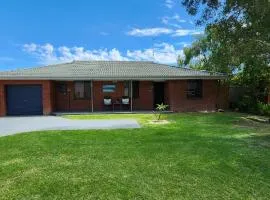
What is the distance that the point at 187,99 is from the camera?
2492 cm

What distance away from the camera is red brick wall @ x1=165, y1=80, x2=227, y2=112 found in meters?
24.7

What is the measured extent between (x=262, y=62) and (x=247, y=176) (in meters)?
11.3

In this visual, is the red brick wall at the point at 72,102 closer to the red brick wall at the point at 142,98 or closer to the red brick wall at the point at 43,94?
the red brick wall at the point at 142,98

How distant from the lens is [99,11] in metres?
25.5

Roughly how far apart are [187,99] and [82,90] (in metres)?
7.13

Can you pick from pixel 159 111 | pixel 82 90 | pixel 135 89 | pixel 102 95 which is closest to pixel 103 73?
pixel 102 95

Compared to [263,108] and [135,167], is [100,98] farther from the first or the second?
[135,167]

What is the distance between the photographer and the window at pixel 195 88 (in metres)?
25.3

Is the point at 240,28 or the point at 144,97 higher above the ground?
the point at 240,28

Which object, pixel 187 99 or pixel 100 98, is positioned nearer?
pixel 187 99

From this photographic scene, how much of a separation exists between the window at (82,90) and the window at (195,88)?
678cm

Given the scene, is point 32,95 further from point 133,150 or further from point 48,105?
point 133,150

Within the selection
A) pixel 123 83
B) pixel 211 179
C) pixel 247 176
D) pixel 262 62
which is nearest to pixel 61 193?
pixel 211 179

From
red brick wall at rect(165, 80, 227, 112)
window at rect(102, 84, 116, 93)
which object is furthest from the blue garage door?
red brick wall at rect(165, 80, 227, 112)
